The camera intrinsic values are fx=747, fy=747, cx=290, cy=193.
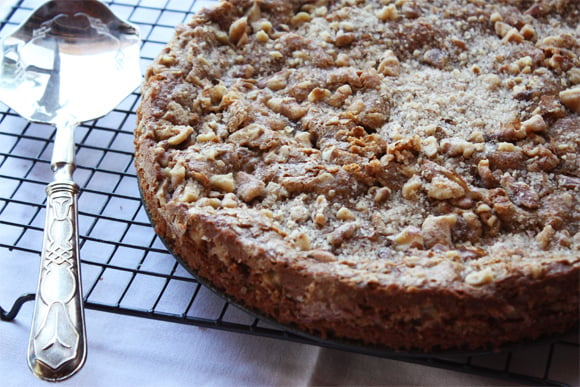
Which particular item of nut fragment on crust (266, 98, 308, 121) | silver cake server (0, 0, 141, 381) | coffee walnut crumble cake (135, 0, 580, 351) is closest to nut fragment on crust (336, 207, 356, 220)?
coffee walnut crumble cake (135, 0, 580, 351)

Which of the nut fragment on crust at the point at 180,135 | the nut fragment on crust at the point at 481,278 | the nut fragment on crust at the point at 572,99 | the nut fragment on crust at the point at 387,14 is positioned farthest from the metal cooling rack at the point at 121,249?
the nut fragment on crust at the point at 387,14

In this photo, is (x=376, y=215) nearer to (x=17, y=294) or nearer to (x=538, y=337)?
(x=538, y=337)

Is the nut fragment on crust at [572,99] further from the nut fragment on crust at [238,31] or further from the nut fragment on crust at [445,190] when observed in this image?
the nut fragment on crust at [238,31]

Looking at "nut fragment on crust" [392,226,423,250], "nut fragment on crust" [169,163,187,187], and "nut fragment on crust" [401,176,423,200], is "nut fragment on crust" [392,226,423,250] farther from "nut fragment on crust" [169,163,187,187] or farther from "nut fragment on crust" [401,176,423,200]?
"nut fragment on crust" [169,163,187,187]

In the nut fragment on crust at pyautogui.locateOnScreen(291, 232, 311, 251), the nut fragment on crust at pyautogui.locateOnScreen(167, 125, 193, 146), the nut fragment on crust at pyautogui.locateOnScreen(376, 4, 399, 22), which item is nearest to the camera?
the nut fragment on crust at pyautogui.locateOnScreen(291, 232, 311, 251)

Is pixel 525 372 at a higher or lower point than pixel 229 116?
lower

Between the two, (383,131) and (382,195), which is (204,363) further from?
(383,131)

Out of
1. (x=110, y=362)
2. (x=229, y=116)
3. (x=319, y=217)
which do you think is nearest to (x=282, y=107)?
(x=229, y=116)
